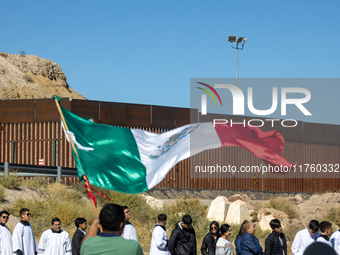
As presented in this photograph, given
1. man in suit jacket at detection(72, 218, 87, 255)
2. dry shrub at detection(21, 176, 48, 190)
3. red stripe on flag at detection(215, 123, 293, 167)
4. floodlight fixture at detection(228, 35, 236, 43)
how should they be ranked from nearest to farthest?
man in suit jacket at detection(72, 218, 87, 255) < red stripe on flag at detection(215, 123, 293, 167) < dry shrub at detection(21, 176, 48, 190) < floodlight fixture at detection(228, 35, 236, 43)

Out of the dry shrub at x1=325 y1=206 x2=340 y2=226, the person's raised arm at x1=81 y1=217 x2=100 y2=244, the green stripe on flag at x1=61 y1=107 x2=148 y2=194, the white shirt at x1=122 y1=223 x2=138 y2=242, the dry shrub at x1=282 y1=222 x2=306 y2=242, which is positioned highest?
the green stripe on flag at x1=61 y1=107 x2=148 y2=194

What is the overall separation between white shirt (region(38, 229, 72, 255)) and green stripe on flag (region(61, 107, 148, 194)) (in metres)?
1.85

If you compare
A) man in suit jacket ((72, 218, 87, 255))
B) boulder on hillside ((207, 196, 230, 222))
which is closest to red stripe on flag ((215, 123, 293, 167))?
man in suit jacket ((72, 218, 87, 255))

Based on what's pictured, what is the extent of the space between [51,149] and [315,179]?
2156 cm

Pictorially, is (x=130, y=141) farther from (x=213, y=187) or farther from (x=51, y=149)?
(x=213, y=187)

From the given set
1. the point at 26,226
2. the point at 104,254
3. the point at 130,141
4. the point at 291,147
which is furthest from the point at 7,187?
the point at 291,147

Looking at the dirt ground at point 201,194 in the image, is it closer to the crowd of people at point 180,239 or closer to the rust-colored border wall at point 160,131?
the rust-colored border wall at point 160,131

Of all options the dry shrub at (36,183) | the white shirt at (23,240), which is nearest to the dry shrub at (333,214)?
the dry shrub at (36,183)

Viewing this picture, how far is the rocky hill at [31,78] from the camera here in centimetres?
6556

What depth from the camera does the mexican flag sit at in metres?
7.95

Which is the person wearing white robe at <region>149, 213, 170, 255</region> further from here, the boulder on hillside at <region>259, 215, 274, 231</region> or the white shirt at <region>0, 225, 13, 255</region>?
the boulder on hillside at <region>259, 215, 274, 231</region>

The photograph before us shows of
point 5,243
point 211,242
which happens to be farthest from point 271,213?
point 5,243

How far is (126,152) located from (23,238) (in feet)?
8.77

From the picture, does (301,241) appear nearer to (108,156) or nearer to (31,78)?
(108,156)
